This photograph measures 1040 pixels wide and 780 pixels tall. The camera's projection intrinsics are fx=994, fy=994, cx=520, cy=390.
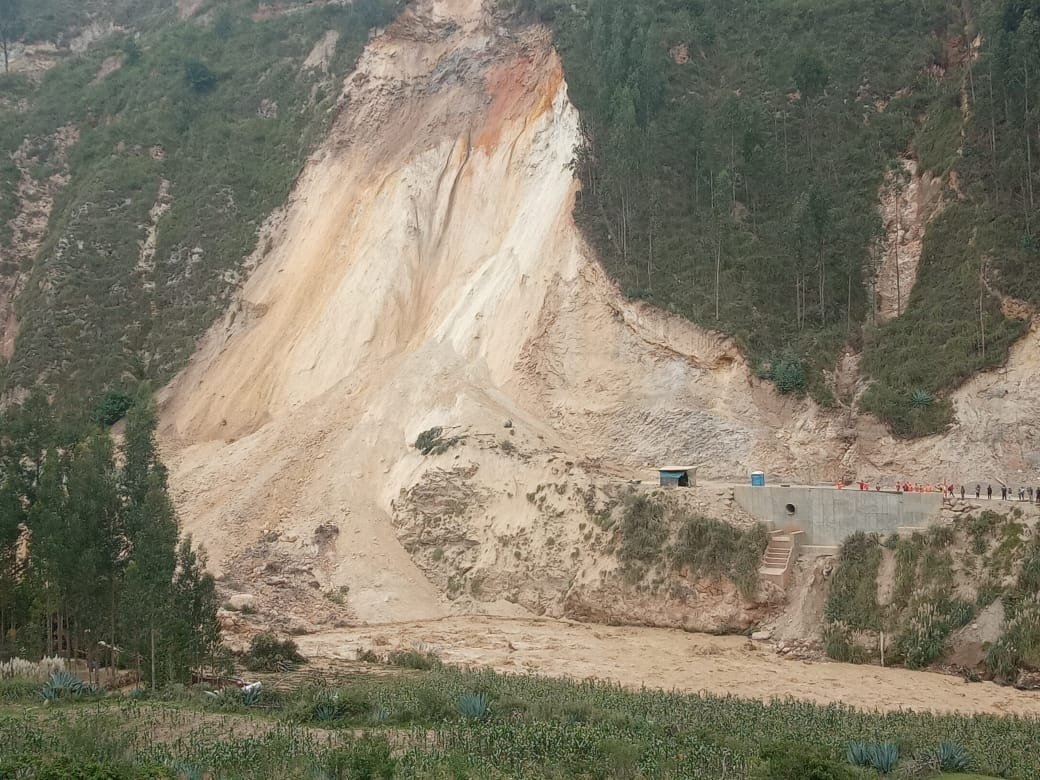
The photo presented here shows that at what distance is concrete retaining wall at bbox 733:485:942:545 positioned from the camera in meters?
29.0

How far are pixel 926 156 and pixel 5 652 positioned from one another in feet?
129

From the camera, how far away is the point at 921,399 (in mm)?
34375

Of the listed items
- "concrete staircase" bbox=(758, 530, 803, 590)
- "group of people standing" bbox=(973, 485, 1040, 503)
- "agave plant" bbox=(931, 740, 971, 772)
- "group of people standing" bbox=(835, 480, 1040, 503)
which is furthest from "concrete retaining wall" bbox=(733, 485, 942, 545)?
"agave plant" bbox=(931, 740, 971, 772)

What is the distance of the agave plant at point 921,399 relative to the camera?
34.3m

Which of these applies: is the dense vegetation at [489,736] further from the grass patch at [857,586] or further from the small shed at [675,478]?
the small shed at [675,478]

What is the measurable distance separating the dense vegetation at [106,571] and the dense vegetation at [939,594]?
17.4 metres

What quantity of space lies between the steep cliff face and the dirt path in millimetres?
1227

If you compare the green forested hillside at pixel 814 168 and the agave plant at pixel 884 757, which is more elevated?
the green forested hillside at pixel 814 168

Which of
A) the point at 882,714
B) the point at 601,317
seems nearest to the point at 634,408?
the point at 601,317

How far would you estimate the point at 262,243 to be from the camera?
5375 centimetres

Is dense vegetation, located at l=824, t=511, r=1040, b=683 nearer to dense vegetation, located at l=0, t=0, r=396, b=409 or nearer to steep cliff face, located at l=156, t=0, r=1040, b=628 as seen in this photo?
steep cliff face, located at l=156, t=0, r=1040, b=628

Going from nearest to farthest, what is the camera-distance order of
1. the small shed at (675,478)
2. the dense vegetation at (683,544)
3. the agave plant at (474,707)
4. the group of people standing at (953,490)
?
the agave plant at (474,707)
the group of people standing at (953,490)
the dense vegetation at (683,544)
the small shed at (675,478)

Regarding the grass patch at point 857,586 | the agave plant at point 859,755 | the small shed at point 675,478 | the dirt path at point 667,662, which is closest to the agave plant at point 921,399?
the grass patch at point 857,586

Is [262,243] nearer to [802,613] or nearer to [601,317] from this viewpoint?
[601,317]
